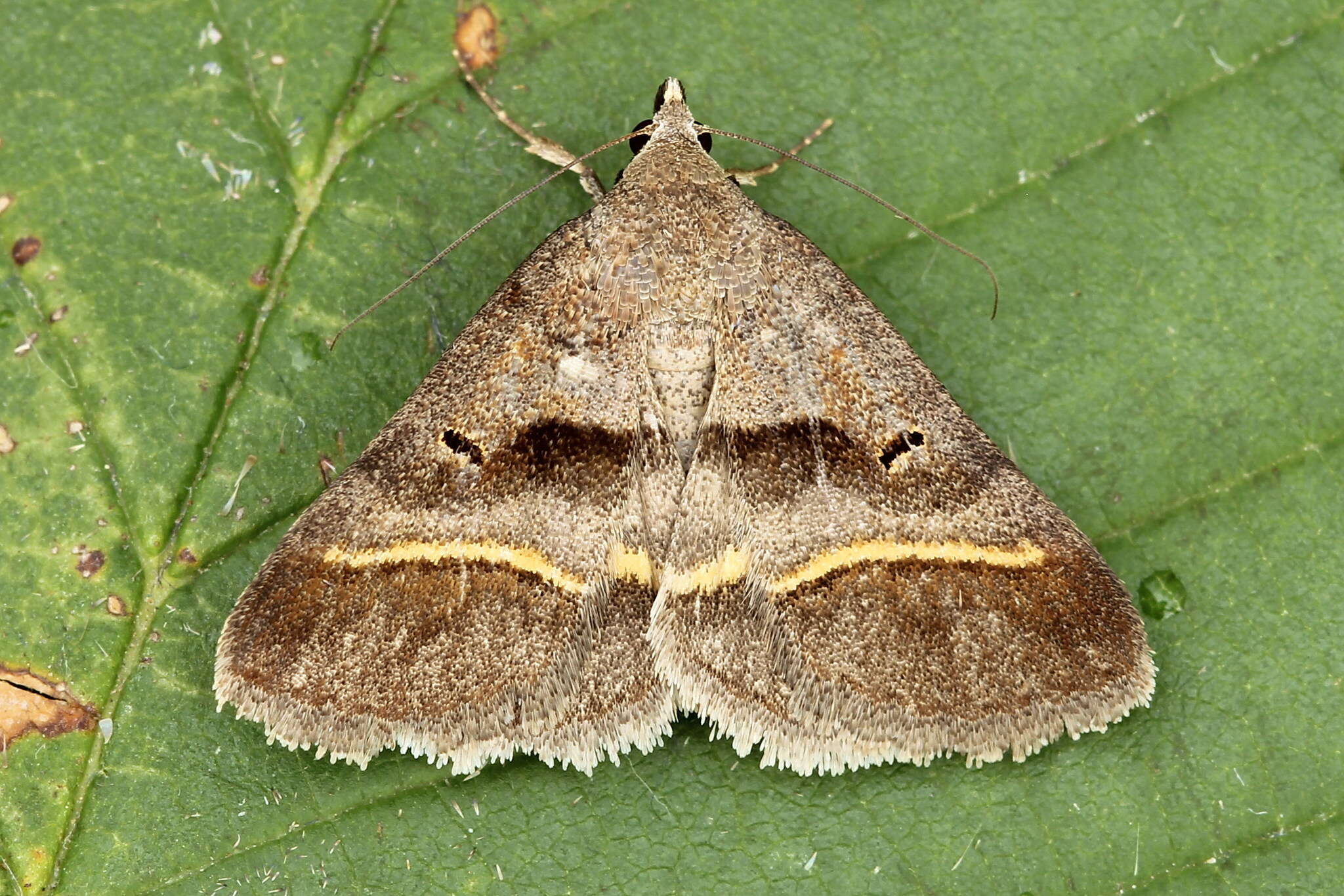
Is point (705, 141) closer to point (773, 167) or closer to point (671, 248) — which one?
point (773, 167)

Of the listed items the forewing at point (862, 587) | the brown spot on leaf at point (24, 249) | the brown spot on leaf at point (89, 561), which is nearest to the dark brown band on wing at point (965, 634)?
the forewing at point (862, 587)

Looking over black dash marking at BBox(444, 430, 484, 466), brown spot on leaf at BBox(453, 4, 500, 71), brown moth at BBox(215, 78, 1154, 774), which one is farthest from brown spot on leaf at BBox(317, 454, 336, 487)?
brown spot on leaf at BBox(453, 4, 500, 71)

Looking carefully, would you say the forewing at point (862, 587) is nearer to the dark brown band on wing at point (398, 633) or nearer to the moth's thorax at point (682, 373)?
the moth's thorax at point (682, 373)

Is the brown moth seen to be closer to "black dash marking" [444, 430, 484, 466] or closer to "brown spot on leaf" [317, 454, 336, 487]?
"black dash marking" [444, 430, 484, 466]

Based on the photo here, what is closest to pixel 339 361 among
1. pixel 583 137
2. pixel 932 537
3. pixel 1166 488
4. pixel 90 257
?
pixel 90 257

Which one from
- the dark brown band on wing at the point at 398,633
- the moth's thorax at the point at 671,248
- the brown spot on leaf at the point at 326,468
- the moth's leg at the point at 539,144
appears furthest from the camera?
the moth's leg at the point at 539,144

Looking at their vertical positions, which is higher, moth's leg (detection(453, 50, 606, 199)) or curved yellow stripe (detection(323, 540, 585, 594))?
moth's leg (detection(453, 50, 606, 199))

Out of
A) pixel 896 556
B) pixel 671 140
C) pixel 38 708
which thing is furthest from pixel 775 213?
pixel 38 708
